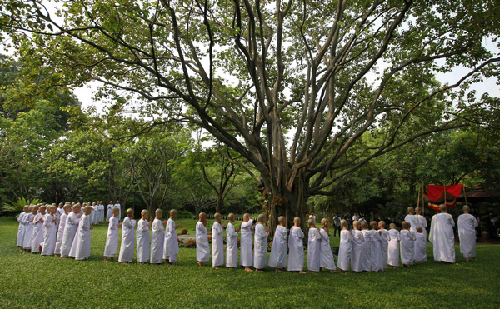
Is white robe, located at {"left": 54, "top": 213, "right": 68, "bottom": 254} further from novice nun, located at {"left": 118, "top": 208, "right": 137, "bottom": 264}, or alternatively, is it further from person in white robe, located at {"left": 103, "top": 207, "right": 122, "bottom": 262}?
novice nun, located at {"left": 118, "top": 208, "right": 137, "bottom": 264}

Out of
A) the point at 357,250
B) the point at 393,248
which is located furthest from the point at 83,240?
the point at 393,248

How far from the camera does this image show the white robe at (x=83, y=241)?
1005 centimetres

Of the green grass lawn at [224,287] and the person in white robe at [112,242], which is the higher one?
the person in white robe at [112,242]

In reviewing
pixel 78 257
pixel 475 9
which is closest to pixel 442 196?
pixel 475 9

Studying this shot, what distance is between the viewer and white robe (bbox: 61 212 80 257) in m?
10.6

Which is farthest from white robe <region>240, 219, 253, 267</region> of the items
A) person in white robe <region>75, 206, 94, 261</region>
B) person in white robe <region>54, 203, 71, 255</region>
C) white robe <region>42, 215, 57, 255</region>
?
white robe <region>42, 215, 57, 255</region>

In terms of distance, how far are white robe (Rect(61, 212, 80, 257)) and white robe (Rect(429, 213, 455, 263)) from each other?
1180 cm

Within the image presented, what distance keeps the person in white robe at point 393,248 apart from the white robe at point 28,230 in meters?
12.4

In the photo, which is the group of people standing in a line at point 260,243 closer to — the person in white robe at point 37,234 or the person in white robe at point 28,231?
the person in white robe at point 37,234

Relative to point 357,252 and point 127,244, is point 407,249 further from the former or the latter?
point 127,244

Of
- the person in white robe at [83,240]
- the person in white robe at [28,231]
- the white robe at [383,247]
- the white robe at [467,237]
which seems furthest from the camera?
the person in white robe at [28,231]

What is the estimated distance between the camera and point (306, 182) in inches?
553

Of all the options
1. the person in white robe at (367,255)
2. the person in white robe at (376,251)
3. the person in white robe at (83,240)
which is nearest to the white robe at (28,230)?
the person in white robe at (83,240)

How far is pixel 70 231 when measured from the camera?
35.1 ft
